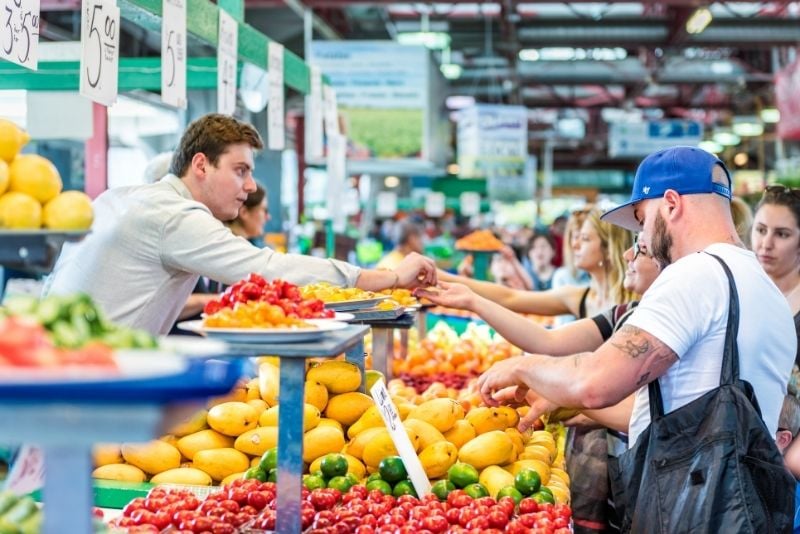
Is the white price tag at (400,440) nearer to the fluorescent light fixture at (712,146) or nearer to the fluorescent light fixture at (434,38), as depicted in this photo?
the fluorescent light fixture at (434,38)

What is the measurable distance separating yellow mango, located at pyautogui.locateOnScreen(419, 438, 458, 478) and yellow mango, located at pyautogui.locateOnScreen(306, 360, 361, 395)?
413mm

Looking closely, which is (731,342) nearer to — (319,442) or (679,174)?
(679,174)

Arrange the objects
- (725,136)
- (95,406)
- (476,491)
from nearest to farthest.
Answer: (95,406) → (476,491) → (725,136)

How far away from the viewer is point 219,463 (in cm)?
345

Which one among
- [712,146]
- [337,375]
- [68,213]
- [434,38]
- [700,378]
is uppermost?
[434,38]

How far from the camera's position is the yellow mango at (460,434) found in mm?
3787

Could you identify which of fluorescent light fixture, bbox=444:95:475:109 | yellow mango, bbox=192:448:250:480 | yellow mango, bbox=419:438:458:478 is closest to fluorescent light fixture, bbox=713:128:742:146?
fluorescent light fixture, bbox=444:95:475:109

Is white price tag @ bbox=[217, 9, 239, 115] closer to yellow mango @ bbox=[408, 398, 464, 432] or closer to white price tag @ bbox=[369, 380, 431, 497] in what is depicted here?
yellow mango @ bbox=[408, 398, 464, 432]

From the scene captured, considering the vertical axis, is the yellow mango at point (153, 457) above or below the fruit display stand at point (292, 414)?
below

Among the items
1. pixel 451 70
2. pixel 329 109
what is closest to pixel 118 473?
→ pixel 329 109

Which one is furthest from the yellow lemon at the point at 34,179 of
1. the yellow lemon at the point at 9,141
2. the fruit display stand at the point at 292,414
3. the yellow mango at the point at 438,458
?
the yellow mango at the point at 438,458

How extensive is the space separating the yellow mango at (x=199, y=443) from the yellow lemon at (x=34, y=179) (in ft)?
5.39

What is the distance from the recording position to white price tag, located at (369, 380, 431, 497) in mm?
3051

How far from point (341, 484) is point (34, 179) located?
1.55 meters
